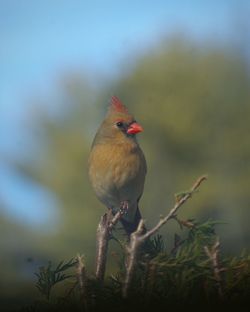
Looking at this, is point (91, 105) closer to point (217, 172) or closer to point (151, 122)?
point (151, 122)

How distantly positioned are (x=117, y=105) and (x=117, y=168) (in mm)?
419

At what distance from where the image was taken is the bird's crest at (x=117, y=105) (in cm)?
154

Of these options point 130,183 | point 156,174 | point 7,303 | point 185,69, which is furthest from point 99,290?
point 185,69

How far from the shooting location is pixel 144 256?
797 millimetres

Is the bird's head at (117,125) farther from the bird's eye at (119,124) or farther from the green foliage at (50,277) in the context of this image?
the green foliage at (50,277)

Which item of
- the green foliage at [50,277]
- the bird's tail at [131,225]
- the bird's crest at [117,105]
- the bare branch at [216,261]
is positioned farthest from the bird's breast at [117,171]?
the bare branch at [216,261]

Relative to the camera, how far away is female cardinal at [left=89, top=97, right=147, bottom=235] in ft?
6.17

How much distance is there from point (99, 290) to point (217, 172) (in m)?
3.59

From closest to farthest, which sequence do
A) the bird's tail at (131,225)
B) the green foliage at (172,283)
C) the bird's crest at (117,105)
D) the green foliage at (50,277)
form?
the green foliage at (172,283), the green foliage at (50,277), the bird's tail at (131,225), the bird's crest at (117,105)

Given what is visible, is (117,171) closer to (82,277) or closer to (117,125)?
(117,125)

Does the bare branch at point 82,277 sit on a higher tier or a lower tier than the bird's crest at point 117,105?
lower

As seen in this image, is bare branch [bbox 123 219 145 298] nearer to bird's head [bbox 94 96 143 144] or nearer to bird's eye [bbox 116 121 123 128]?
bird's head [bbox 94 96 143 144]

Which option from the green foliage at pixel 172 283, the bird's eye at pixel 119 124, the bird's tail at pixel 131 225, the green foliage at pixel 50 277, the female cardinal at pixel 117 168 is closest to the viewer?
the green foliage at pixel 172 283

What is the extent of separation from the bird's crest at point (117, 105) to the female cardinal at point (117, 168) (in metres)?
0.21
